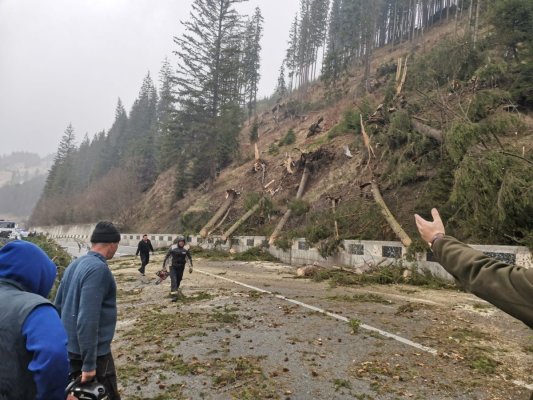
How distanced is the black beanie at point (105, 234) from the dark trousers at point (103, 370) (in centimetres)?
99

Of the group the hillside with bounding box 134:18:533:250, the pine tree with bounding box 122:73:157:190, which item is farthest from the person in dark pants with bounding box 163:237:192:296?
the pine tree with bounding box 122:73:157:190

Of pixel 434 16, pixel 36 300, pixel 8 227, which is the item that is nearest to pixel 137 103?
pixel 8 227

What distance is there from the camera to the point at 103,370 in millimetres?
3365

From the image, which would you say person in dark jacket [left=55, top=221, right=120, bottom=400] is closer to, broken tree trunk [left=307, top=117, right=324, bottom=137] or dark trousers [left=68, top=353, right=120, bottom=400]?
dark trousers [left=68, top=353, right=120, bottom=400]

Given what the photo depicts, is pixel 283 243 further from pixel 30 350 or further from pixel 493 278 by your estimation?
pixel 493 278

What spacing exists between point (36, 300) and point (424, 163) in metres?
15.3

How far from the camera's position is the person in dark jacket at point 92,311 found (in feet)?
10.3

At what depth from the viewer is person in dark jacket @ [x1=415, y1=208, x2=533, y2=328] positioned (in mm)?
1671

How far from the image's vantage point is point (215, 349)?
20.0 feet

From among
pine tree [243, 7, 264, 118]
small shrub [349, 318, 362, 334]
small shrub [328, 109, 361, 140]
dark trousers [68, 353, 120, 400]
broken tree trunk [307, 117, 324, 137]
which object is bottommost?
small shrub [349, 318, 362, 334]

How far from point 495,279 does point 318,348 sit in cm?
474

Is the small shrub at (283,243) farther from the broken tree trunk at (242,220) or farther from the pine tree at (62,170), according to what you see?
the pine tree at (62,170)

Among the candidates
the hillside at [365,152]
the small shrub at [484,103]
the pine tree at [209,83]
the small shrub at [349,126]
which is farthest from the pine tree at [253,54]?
the small shrub at [484,103]

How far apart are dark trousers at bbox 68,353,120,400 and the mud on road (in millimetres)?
1166
